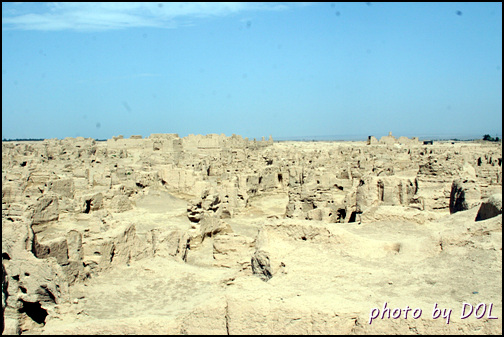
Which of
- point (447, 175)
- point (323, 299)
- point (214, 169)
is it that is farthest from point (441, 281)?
point (214, 169)

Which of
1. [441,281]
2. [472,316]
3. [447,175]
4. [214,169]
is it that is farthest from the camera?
[214,169]

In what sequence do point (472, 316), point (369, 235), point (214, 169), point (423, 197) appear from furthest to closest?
point (214, 169), point (423, 197), point (369, 235), point (472, 316)

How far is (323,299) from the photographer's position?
4.89m

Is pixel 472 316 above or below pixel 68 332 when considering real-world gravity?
above

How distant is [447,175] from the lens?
13055mm

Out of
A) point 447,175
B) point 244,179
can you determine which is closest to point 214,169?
point 244,179

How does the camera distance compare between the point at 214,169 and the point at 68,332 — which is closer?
the point at 68,332

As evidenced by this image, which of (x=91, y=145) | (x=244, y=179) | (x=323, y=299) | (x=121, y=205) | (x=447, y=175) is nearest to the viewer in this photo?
(x=323, y=299)

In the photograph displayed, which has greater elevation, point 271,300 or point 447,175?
point 447,175

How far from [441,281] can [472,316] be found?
3.69ft

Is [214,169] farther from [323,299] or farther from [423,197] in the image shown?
[323,299]

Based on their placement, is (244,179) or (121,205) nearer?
(121,205)

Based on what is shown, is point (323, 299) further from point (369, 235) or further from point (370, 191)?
point (370, 191)

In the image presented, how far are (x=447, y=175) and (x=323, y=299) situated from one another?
978cm
